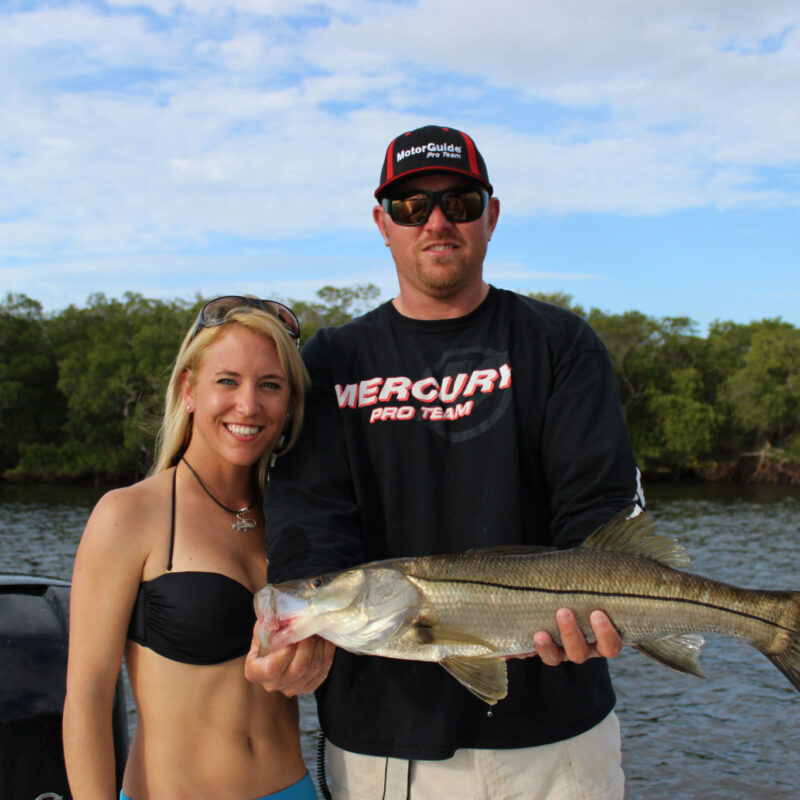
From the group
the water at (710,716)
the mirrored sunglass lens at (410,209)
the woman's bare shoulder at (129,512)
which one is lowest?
the water at (710,716)

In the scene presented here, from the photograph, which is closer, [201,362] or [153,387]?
[201,362]

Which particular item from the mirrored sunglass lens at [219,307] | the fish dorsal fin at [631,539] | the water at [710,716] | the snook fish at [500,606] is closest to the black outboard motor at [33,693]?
the snook fish at [500,606]

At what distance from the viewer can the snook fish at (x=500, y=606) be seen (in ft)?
10.2

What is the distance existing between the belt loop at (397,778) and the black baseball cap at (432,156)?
2600mm

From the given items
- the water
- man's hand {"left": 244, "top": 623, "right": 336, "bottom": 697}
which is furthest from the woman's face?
the water

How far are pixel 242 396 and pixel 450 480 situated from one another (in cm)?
105

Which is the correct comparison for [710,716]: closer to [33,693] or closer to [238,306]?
[33,693]

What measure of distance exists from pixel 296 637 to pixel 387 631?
0.35m

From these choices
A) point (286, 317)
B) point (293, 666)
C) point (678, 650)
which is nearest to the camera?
point (293, 666)

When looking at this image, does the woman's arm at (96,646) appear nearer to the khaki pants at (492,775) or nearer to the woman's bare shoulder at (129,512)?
the woman's bare shoulder at (129,512)

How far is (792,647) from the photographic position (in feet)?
10.4

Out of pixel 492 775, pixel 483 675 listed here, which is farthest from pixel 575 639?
pixel 492 775

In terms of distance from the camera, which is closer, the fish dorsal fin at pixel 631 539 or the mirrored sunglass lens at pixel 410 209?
the fish dorsal fin at pixel 631 539

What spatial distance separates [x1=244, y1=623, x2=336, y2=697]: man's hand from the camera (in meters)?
3.09
